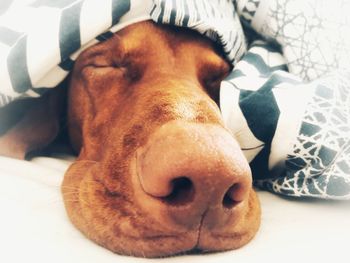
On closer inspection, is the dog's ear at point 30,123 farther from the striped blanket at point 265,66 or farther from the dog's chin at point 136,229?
the dog's chin at point 136,229

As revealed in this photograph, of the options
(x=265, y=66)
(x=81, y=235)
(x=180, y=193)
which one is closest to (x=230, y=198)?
(x=180, y=193)

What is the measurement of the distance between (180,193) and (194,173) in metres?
0.07

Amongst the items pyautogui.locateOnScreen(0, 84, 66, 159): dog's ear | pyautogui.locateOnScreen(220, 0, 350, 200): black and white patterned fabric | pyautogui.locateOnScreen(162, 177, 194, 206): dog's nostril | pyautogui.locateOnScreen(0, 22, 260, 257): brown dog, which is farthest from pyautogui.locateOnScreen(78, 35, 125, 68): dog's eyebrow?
pyautogui.locateOnScreen(162, 177, 194, 206): dog's nostril

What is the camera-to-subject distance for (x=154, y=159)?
84 centimetres

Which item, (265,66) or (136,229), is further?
(265,66)

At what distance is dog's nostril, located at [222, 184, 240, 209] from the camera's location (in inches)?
33.7

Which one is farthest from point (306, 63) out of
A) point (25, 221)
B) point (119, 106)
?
point (25, 221)

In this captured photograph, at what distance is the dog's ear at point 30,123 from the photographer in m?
1.28

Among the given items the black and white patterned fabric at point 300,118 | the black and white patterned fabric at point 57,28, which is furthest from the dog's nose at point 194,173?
the black and white patterned fabric at point 57,28

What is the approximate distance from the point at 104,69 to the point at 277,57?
1.71 ft

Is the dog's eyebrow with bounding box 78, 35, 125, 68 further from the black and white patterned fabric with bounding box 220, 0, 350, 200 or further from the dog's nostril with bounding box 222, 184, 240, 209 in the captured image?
the dog's nostril with bounding box 222, 184, 240, 209

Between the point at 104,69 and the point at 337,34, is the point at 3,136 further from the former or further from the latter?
the point at 337,34

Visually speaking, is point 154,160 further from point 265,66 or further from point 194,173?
point 265,66

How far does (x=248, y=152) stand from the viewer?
1149 millimetres
